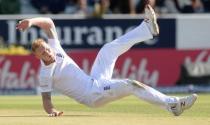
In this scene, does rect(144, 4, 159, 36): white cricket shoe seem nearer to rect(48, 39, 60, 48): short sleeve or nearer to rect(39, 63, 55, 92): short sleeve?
rect(48, 39, 60, 48): short sleeve

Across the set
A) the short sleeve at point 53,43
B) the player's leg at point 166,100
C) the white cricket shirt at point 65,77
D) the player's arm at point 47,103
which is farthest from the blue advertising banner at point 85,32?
the player's leg at point 166,100

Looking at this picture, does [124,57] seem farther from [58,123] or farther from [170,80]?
[58,123]

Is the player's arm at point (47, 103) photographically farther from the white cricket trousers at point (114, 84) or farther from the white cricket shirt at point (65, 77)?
the white cricket trousers at point (114, 84)

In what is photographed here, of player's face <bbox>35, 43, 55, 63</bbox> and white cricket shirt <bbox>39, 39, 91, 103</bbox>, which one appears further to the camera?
white cricket shirt <bbox>39, 39, 91, 103</bbox>

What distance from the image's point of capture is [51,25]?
389 inches

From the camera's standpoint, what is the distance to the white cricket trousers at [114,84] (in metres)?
9.30

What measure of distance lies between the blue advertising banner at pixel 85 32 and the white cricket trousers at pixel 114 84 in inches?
413

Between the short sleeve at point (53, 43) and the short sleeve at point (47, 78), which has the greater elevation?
the short sleeve at point (53, 43)

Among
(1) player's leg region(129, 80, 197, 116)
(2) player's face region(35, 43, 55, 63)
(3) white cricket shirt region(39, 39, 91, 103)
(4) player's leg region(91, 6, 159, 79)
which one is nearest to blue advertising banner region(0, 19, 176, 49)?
(4) player's leg region(91, 6, 159, 79)

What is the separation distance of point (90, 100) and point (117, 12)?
11.9 metres

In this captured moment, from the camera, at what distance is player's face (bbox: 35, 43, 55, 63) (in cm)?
938

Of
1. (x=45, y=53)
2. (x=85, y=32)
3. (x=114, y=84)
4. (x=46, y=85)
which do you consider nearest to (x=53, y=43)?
(x=45, y=53)

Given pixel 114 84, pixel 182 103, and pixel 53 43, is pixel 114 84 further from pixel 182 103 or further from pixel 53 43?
pixel 53 43

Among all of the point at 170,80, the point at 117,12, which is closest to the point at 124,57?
Result: the point at 170,80
